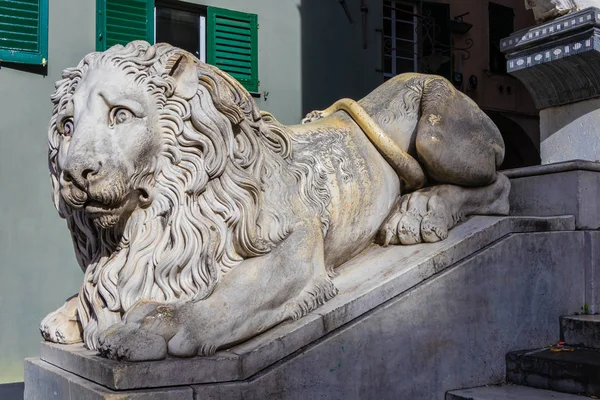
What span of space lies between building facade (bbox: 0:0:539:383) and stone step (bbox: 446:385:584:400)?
5.47 m

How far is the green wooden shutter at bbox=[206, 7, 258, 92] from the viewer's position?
9656 millimetres

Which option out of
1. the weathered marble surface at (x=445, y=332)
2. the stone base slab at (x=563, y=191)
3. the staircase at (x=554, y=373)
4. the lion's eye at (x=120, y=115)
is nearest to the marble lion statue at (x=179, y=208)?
the lion's eye at (x=120, y=115)


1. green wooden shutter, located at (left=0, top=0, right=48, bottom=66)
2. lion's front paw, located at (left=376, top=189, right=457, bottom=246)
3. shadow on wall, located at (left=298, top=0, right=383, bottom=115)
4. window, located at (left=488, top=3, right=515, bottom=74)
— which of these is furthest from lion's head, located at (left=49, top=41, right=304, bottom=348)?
window, located at (left=488, top=3, right=515, bottom=74)

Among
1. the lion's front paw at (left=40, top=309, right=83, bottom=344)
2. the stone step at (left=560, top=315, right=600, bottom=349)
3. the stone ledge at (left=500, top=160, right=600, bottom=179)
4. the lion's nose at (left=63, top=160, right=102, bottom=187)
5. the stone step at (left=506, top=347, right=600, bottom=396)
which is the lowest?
the stone step at (left=506, top=347, right=600, bottom=396)

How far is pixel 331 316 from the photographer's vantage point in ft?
10.7

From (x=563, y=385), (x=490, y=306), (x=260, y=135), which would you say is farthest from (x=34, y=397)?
(x=563, y=385)

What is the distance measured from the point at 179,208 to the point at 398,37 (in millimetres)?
11895

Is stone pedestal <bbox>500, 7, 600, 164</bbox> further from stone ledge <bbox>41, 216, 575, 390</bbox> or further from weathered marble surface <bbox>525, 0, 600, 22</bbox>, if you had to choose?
stone ledge <bbox>41, 216, 575, 390</bbox>

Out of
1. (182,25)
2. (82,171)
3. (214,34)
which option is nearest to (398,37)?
(214,34)

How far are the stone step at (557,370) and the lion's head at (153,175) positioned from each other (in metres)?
1.45

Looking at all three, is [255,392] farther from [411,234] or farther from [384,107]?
[384,107]

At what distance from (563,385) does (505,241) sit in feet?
2.46

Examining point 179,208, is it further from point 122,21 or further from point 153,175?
point 122,21

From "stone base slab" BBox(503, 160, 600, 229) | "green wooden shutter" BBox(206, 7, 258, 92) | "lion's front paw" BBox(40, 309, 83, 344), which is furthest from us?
"green wooden shutter" BBox(206, 7, 258, 92)
